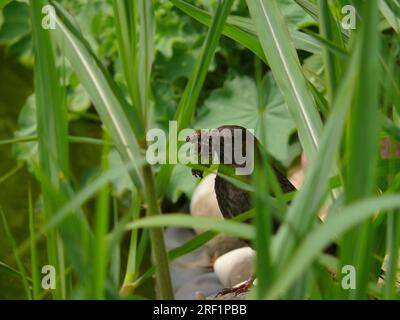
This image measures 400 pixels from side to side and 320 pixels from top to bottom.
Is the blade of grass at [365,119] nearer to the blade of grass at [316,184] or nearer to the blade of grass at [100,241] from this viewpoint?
the blade of grass at [316,184]

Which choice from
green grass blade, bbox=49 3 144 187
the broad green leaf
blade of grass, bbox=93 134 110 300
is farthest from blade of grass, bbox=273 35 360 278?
the broad green leaf

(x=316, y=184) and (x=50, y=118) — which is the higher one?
(x=50, y=118)

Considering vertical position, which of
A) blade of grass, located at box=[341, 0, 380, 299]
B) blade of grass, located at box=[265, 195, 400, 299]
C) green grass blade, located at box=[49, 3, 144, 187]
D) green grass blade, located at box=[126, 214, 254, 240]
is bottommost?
blade of grass, located at box=[265, 195, 400, 299]

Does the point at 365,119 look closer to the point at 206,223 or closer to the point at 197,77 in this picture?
the point at 206,223

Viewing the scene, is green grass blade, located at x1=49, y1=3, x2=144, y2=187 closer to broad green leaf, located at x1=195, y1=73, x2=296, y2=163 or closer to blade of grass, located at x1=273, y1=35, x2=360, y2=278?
blade of grass, located at x1=273, y1=35, x2=360, y2=278

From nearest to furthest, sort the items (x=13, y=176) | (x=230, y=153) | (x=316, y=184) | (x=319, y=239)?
(x=319, y=239), (x=316, y=184), (x=230, y=153), (x=13, y=176)

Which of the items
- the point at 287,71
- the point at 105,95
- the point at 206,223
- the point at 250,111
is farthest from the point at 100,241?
the point at 250,111

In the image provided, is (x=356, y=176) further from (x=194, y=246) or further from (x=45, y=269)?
(x=45, y=269)
